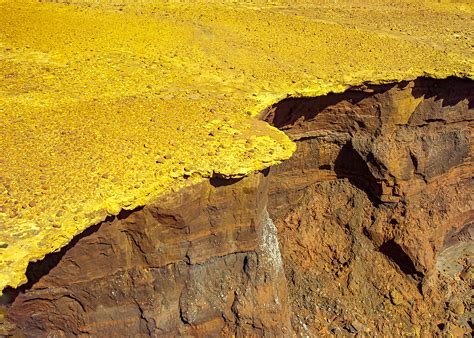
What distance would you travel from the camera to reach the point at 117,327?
7699mm

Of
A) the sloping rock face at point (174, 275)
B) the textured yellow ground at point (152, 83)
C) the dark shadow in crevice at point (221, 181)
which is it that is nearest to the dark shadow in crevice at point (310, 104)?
the textured yellow ground at point (152, 83)

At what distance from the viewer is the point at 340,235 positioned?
12.3m

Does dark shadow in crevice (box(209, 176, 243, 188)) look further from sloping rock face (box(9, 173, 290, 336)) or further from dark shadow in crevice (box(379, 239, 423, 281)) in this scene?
dark shadow in crevice (box(379, 239, 423, 281))

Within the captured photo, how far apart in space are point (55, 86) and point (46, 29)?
2.84m

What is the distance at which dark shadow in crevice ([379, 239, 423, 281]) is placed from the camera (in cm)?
1215

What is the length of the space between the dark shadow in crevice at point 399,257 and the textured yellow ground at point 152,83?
455 centimetres

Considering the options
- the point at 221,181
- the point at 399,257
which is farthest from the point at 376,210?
the point at 221,181

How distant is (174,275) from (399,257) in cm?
696

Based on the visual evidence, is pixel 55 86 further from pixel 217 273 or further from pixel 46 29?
pixel 217 273

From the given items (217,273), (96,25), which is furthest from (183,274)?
(96,25)

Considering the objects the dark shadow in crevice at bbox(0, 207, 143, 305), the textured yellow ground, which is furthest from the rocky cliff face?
the dark shadow in crevice at bbox(0, 207, 143, 305)

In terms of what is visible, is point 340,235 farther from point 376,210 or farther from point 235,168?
point 235,168

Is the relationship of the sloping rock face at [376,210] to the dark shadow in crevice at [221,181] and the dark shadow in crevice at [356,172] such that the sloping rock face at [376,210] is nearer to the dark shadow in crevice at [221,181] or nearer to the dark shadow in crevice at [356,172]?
the dark shadow in crevice at [356,172]

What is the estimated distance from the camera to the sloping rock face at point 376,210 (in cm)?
1138
